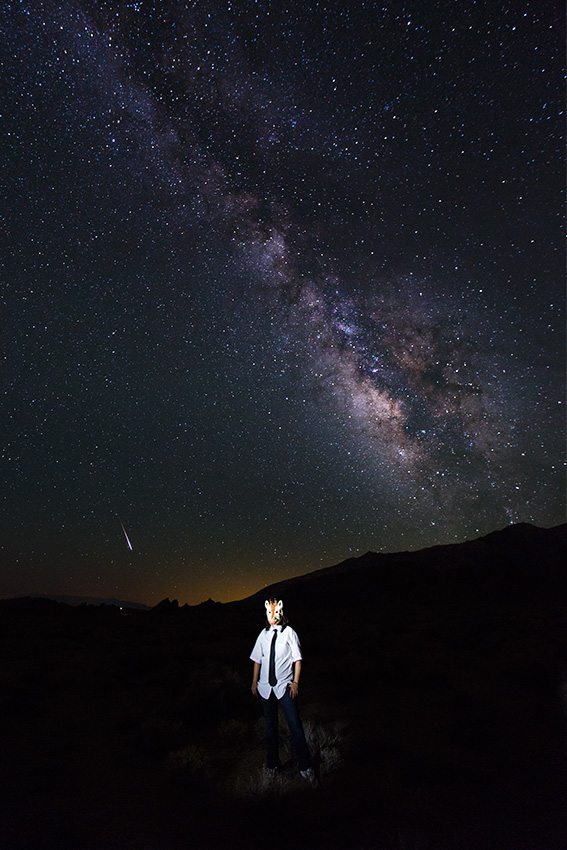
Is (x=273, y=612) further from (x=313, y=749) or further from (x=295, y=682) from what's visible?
(x=313, y=749)

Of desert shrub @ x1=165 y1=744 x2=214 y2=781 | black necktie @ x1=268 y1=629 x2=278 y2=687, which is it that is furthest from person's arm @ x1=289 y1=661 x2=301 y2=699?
desert shrub @ x1=165 y1=744 x2=214 y2=781

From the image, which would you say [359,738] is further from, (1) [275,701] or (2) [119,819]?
(2) [119,819]

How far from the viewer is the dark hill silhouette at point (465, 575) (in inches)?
1918

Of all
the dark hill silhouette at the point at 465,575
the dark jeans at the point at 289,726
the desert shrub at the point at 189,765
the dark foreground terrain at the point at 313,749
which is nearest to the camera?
the dark foreground terrain at the point at 313,749

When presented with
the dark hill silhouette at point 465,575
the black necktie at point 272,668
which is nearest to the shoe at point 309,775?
the black necktie at point 272,668

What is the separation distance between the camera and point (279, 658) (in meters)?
4.72

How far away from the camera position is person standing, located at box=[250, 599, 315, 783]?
4.64 meters

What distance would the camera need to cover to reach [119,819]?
4312 millimetres

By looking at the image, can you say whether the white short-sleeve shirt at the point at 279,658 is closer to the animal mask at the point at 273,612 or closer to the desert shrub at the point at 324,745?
the animal mask at the point at 273,612

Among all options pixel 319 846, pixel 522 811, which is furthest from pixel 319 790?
pixel 522 811

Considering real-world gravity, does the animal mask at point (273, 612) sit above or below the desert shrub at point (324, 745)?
above

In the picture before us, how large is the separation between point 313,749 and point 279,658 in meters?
1.82

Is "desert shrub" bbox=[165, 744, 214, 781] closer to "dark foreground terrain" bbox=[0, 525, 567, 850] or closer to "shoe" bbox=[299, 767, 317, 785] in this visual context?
"dark foreground terrain" bbox=[0, 525, 567, 850]

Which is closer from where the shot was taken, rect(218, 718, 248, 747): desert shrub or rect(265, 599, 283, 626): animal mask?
rect(265, 599, 283, 626): animal mask
